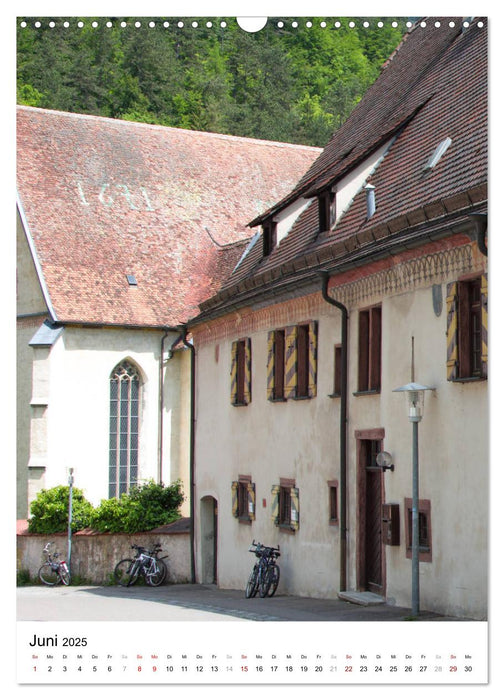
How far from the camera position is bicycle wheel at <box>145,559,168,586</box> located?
85.1 ft

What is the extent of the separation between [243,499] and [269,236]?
16.6ft

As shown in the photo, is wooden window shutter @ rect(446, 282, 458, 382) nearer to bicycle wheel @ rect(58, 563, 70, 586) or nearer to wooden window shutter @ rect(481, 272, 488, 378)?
wooden window shutter @ rect(481, 272, 488, 378)

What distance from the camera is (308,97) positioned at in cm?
1352

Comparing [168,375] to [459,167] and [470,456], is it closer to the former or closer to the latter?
[459,167]

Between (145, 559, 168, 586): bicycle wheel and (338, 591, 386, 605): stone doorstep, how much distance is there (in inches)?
409

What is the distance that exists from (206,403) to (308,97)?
12.3 meters

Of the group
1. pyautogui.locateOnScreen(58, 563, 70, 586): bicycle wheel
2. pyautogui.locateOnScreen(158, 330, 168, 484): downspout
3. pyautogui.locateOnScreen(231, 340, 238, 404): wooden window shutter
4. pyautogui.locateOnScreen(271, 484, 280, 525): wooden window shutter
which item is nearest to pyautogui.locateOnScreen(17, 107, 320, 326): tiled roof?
pyautogui.locateOnScreen(158, 330, 168, 484): downspout

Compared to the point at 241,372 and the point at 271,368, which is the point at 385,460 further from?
the point at 241,372

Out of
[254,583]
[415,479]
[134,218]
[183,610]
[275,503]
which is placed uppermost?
[134,218]

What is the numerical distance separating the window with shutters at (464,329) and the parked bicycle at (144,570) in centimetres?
1439

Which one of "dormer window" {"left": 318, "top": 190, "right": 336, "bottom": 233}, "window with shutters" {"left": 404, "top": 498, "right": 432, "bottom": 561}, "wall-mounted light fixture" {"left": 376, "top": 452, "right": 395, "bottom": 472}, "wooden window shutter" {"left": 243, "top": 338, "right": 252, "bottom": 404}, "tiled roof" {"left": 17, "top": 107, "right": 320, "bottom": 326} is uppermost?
"tiled roof" {"left": 17, "top": 107, "right": 320, "bottom": 326}

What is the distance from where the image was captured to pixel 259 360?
20.9 m

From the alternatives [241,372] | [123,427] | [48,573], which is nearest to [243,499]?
[241,372]
